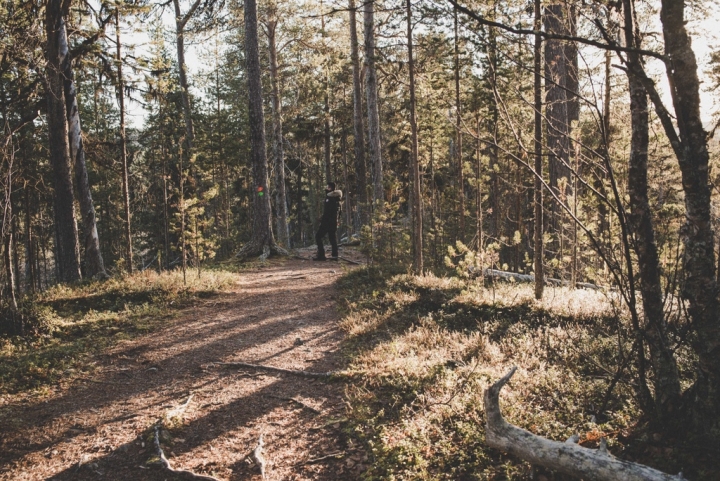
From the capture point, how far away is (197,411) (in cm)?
521

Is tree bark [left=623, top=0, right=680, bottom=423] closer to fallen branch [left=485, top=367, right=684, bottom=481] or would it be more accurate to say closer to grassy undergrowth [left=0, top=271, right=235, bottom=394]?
fallen branch [left=485, top=367, right=684, bottom=481]

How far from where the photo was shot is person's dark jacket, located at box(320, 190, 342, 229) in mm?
13516

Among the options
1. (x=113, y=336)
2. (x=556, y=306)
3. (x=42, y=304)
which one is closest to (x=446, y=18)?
(x=556, y=306)

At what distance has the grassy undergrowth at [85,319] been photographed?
19.9 feet

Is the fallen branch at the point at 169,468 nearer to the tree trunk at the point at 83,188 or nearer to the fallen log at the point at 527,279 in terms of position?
the fallen log at the point at 527,279

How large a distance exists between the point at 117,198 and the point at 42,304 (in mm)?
22693

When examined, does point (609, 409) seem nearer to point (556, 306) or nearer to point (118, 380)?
point (556, 306)

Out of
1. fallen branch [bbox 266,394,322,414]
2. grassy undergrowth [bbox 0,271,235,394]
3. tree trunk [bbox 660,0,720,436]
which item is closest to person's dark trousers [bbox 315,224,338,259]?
grassy undergrowth [bbox 0,271,235,394]

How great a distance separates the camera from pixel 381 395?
17.4ft

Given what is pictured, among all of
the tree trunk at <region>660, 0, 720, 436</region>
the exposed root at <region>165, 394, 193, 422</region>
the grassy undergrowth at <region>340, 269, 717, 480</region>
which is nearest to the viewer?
the tree trunk at <region>660, 0, 720, 436</region>

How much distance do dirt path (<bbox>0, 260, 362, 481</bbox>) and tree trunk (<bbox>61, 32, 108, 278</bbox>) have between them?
4.79 meters

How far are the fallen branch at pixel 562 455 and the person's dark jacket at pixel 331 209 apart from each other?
410 inches

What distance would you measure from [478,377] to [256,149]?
1168 cm

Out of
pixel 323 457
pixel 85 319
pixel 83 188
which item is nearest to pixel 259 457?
pixel 323 457
